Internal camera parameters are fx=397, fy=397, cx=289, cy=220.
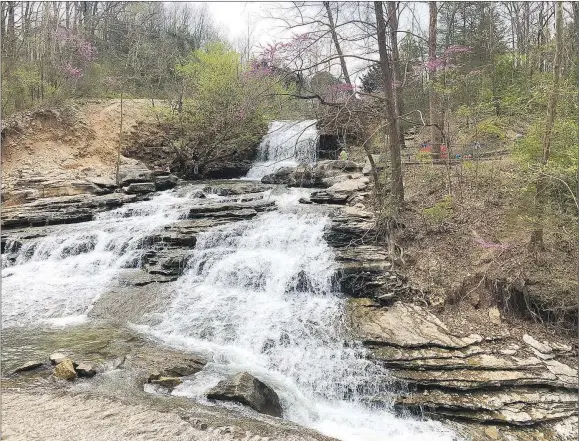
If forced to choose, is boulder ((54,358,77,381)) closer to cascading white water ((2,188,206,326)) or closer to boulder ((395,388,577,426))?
cascading white water ((2,188,206,326))

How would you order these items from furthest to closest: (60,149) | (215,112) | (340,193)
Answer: (215,112) → (60,149) → (340,193)

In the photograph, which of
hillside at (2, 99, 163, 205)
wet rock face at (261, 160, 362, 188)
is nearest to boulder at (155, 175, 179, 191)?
hillside at (2, 99, 163, 205)

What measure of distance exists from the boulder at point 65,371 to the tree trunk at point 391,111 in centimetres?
641

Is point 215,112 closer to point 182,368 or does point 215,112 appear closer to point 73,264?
point 73,264

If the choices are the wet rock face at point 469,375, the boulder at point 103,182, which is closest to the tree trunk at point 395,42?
the wet rock face at point 469,375

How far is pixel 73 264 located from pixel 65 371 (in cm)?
565

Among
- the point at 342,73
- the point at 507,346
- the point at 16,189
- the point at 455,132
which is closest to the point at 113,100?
the point at 16,189

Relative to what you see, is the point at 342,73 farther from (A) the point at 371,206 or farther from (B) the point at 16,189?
(B) the point at 16,189

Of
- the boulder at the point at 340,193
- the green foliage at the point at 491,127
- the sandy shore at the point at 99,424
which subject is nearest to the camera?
the sandy shore at the point at 99,424

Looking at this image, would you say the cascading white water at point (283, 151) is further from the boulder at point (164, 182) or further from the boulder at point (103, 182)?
the boulder at point (103, 182)

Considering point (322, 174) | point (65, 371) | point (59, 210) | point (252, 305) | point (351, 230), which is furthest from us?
point (322, 174)

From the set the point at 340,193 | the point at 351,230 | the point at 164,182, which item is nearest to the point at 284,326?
the point at 351,230

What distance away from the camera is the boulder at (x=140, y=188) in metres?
15.1

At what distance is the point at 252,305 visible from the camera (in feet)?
24.6
